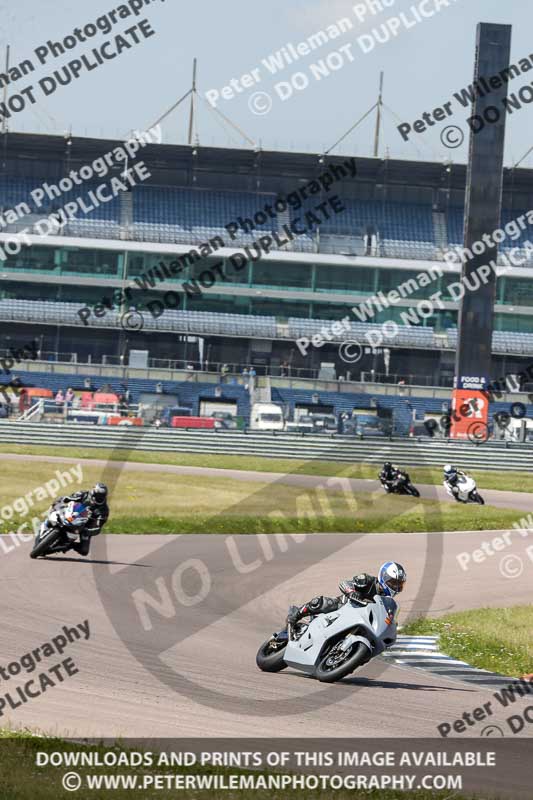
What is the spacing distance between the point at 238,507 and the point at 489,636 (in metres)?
15.3

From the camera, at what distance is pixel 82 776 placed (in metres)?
7.57

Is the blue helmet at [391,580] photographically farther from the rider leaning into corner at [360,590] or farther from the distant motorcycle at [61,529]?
the distant motorcycle at [61,529]

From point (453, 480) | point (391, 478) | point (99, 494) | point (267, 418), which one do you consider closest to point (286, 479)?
point (391, 478)

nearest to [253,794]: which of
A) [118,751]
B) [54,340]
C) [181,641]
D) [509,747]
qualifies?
[118,751]

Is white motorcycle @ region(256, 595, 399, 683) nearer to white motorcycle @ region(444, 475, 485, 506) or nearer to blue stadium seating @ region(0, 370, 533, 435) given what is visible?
white motorcycle @ region(444, 475, 485, 506)

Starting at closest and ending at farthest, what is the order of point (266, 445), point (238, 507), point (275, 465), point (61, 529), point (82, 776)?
point (82, 776) → point (61, 529) → point (238, 507) → point (275, 465) → point (266, 445)

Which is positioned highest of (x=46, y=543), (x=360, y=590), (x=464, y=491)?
(x=360, y=590)

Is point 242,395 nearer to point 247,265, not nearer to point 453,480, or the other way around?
point 247,265

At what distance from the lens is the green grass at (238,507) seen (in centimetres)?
2581

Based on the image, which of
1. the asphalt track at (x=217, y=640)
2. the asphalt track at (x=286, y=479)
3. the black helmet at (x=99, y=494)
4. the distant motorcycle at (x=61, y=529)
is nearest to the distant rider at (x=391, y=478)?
the asphalt track at (x=286, y=479)

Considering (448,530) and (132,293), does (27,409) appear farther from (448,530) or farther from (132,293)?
(448,530)

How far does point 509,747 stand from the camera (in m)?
9.23

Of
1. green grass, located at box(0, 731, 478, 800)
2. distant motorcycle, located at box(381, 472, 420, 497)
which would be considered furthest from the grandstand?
green grass, located at box(0, 731, 478, 800)

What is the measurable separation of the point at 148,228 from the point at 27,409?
22563mm
